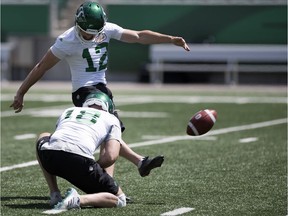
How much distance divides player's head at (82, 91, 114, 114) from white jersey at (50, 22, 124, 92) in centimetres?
56

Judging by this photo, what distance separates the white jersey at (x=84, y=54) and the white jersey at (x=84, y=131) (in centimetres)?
88

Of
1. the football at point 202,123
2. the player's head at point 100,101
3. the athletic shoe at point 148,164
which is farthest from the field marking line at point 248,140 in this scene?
the player's head at point 100,101

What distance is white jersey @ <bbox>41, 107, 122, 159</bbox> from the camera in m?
7.04

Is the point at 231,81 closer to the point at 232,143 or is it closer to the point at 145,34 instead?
the point at 232,143

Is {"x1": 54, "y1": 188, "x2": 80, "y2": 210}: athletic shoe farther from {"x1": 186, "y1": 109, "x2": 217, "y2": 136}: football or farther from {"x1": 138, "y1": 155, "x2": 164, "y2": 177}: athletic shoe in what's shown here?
{"x1": 186, "y1": 109, "x2": 217, "y2": 136}: football

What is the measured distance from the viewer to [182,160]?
410 inches

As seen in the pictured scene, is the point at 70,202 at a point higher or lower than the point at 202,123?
lower

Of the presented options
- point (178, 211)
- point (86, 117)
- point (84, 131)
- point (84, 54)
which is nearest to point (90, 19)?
point (84, 54)

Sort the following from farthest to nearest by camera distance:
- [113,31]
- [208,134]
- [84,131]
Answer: [208,134] < [113,31] < [84,131]

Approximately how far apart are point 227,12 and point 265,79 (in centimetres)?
273

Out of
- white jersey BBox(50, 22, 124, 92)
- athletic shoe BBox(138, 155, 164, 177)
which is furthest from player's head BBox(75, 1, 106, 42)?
athletic shoe BBox(138, 155, 164, 177)

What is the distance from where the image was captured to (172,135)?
43.9ft

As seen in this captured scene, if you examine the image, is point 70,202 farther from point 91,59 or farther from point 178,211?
point 91,59

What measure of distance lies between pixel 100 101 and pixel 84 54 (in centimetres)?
75
